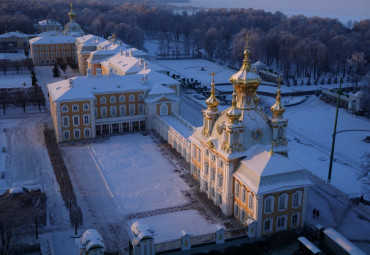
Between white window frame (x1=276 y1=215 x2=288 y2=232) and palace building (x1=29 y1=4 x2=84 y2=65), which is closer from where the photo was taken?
white window frame (x1=276 y1=215 x2=288 y2=232)

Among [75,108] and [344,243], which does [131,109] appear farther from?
[344,243]

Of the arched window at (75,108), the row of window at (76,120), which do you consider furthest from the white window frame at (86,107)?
the arched window at (75,108)

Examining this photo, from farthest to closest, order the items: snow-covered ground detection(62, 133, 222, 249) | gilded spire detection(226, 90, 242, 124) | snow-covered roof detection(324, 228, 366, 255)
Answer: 1. snow-covered ground detection(62, 133, 222, 249)
2. gilded spire detection(226, 90, 242, 124)
3. snow-covered roof detection(324, 228, 366, 255)

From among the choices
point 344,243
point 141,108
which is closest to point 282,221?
point 344,243

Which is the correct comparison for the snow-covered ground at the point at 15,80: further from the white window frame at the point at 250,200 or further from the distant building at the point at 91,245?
the distant building at the point at 91,245

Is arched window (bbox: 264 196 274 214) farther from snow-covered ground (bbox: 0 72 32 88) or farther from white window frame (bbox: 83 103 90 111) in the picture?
snow-covered ground (bbox: 0 72 32 88)

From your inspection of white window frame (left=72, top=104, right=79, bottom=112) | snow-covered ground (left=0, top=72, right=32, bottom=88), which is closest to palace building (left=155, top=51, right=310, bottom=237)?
white window frame (left=72, top=104, right=79, bottom=112)
